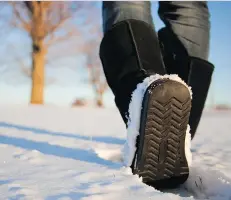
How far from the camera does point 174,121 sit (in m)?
1.01

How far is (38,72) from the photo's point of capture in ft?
37.7

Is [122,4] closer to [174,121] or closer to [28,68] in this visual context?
[174,121]

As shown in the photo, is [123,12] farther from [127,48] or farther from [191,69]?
[191,69]

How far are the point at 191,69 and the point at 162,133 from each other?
49cm

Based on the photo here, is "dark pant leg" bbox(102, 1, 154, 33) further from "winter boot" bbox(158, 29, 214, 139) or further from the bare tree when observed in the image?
the bare tree

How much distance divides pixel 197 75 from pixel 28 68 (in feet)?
41.8

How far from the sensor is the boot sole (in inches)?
38.8

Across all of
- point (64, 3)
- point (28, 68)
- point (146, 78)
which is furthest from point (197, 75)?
point (28, 68)

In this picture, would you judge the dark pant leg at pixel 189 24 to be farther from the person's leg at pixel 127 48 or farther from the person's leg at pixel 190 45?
the person's leg at pixel 127 48

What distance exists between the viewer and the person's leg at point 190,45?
140 centimetres

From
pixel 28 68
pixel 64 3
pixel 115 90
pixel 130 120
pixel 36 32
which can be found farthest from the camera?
pixel 28 68

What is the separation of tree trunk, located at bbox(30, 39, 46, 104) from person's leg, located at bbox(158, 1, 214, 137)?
10.1 m

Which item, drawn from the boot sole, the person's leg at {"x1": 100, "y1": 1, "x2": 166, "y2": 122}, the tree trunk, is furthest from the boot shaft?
the tree trunk

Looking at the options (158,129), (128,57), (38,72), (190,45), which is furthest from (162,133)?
(38,72)
